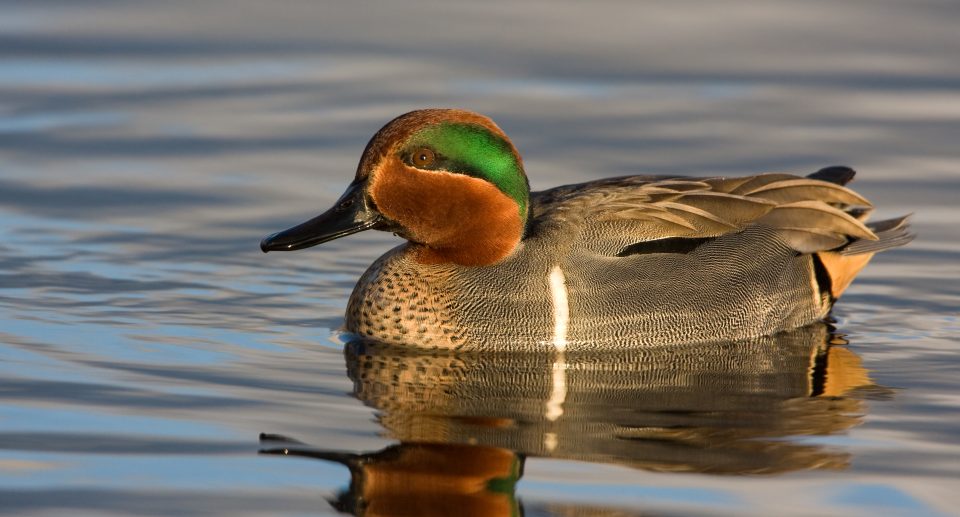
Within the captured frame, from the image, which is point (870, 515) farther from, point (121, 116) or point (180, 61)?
point (180, 61)

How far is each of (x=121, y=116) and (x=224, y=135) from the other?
0.86 meters

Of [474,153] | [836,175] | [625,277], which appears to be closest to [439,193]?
[474,153]

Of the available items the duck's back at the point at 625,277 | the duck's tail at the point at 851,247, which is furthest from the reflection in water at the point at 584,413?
the duck's tail at the point at 851,247

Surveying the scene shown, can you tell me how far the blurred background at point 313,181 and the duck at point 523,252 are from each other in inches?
22.6

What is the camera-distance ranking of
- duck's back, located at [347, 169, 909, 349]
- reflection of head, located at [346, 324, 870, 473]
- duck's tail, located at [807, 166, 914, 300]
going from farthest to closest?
duck's tail, located at [807, 166, 914, 300]
duck's back, located at [347, 169, 909, 349]
reflection of head, located at [346, 324, 870, 473]

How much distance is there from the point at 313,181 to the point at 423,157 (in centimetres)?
334

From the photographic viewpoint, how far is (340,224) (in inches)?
329

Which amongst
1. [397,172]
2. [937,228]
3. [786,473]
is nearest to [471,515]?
[786,473]

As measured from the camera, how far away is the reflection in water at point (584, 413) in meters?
6.29

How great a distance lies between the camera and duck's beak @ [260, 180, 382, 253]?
834 cm

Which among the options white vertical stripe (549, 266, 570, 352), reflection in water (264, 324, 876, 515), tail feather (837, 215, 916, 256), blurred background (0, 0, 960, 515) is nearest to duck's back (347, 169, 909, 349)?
white vertical stripe (549, 266, 570, 352)

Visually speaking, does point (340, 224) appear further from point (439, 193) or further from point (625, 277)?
point (625, 277)

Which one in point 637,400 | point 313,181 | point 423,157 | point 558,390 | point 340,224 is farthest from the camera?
point 313,181

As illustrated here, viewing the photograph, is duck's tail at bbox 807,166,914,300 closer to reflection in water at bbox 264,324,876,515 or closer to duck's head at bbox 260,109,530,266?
reflection in water at bbox 264,324,876,515
